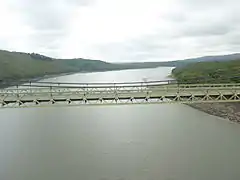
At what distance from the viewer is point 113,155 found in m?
20.0

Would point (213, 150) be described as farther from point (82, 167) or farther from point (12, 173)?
point (12, 173)

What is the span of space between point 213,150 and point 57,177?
29.5ft

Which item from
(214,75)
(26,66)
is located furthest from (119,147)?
(26,66)

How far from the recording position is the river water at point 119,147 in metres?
17.4

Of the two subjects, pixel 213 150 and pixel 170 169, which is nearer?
pixel 170 169

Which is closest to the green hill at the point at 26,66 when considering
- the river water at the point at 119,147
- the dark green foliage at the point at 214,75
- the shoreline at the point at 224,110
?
the dark green foliage at the point at 214,75

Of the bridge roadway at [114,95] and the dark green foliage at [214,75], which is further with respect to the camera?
the dark green foliage at [214,75]

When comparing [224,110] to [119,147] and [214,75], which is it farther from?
[119,147]

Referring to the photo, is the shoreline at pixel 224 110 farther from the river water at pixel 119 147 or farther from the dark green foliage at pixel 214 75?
the dark green foliage at pixel 214 75

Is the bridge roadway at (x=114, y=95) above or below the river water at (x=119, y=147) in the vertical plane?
above

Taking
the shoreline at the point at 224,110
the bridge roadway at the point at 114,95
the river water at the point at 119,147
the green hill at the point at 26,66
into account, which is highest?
the green hill at the point at 26,66

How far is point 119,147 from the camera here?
21594mm

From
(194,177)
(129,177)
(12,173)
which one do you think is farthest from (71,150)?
(194,177)

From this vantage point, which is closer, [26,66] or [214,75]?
[214,75]
